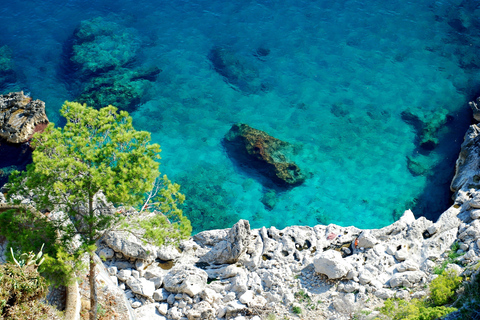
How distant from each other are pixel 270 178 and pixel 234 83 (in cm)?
1043

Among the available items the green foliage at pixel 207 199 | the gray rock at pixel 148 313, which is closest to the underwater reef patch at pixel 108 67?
→ the green foliage at pixel 207 199

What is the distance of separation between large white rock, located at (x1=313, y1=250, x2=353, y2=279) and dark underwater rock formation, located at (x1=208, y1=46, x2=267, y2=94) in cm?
1915

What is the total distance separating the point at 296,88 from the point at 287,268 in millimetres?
19257

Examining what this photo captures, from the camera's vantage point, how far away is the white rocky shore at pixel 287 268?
18094mm

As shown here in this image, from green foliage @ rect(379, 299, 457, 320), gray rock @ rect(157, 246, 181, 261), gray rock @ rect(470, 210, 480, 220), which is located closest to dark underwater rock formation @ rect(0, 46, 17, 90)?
gray rock @ rect(157, 246, 181, 261)

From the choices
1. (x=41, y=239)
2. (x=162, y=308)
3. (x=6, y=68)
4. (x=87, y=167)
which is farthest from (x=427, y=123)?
(x=6, y=68)

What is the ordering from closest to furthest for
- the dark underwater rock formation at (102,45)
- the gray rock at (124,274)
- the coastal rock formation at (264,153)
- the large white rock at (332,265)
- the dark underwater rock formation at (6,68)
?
1. the large white rock at (332,265)
2. the gray rock at (124,274)
3. the coastal rock formation at (264,153)
4. the dark underwater rock formation at (6,68)
5. the dark underwater rock formation at (102,45)

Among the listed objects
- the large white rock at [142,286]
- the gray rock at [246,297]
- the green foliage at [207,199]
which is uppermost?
the gray rock at [246,297]

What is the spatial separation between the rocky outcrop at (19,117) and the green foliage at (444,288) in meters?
27.1

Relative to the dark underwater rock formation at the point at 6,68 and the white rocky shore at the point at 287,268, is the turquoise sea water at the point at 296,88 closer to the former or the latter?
the dark underwater rock formation at the point at 6,68

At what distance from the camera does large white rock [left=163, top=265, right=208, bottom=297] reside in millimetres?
18469

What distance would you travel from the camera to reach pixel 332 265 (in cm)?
1881

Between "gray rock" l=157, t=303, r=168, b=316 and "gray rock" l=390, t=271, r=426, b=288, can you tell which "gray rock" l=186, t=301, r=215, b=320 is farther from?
"gray rock" l=390, t=271, r=426, b=288

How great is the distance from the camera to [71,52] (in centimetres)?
3875
